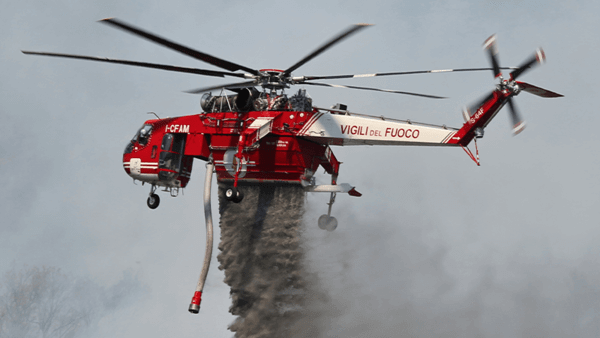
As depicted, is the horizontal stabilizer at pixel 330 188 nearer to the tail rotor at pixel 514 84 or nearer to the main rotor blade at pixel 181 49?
the main rotor blade at pixel 181 49

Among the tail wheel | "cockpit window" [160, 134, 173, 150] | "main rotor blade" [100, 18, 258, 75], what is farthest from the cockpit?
"main rotor blade" [100, 18, 258, 75]

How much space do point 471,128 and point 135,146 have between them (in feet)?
51.0

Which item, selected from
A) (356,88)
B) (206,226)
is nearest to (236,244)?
(206,226)

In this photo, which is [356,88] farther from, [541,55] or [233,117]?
[541,55]

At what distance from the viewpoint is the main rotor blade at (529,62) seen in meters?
22.2

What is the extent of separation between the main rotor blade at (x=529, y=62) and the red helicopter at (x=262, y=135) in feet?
3.44

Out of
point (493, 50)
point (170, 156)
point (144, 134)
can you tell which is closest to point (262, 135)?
point (170, 156)

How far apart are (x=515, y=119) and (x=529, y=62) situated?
7.18ft

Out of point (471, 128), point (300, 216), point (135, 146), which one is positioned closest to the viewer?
point (471, 128)

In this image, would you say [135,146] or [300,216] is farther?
[135,146]

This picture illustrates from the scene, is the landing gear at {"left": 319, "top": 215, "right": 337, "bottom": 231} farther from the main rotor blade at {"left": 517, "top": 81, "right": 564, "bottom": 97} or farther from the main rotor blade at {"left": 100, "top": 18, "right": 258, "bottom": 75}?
the main rotor blade at {"left": 517, "top": 81, "right": 564, "bottom": 97}

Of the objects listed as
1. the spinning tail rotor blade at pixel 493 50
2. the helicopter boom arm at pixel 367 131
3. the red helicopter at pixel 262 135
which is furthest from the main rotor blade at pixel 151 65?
the spinning tail rotor blade at pixel 493 50

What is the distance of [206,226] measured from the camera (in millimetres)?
29516

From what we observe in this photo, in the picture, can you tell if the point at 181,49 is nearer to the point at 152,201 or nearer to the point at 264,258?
the point at 152,201
